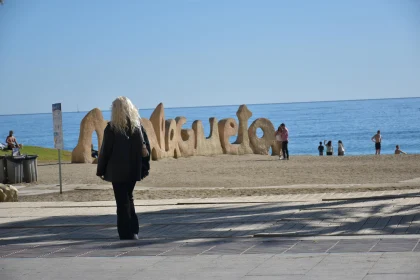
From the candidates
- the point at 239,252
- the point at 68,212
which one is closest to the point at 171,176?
the point at 68,212

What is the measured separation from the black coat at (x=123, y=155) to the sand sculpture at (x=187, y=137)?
70.3ft

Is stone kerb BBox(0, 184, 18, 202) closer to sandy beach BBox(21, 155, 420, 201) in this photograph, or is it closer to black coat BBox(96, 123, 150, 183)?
sandy beach BBox(21, 155, 420, 201)

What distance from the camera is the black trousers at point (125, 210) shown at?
10.2 metres

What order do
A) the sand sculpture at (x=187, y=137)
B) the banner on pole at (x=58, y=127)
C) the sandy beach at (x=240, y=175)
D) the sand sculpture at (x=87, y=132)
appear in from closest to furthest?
the sandy beach at (x=240, y=175) → the banner on pole at (x=58, y=127) → the sand sculpture at (x=87, y=132) → the sand sculpture at (x=187, y=137)

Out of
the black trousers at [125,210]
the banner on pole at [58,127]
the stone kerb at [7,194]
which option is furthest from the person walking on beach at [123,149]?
the banner on pole at [58,127]

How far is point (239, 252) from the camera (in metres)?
9.05

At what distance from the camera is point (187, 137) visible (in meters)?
36.8

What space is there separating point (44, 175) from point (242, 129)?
14.1m

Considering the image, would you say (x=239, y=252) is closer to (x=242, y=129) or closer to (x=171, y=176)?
(x=171, y=176)

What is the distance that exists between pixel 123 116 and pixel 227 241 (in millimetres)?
1952

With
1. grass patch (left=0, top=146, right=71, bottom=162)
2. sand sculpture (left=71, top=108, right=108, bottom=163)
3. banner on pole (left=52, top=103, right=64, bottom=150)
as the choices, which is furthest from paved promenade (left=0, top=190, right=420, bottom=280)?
grass patch (left=0, top=146, right=71, bottom=162)

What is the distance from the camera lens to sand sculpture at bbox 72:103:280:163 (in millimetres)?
32316

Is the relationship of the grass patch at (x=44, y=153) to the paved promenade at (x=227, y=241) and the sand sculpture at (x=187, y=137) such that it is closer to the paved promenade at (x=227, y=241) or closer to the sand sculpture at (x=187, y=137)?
the sand sculpture at (x=187, y=137)

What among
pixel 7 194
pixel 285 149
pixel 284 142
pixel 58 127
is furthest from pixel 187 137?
pixel 7 194
